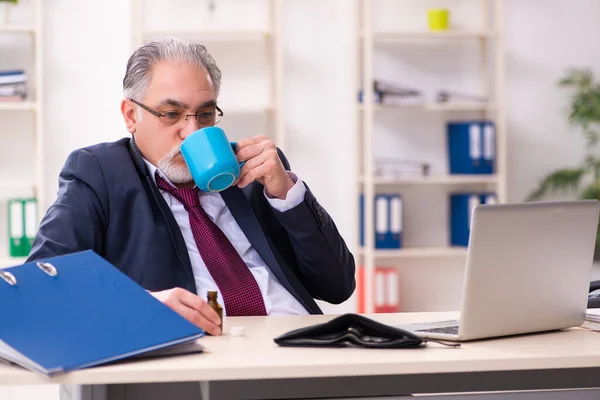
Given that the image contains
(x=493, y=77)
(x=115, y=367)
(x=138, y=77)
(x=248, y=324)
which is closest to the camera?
(x=115, y=367)

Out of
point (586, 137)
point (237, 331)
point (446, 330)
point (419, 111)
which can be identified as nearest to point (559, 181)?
point (586, 137)

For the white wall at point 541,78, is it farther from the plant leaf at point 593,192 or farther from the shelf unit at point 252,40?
the shelf unit at point 252,40

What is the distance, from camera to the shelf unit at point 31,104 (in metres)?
4.29

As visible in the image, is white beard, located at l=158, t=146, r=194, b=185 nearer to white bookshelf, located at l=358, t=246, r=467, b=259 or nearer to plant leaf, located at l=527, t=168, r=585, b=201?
white bookshelf, located at l=358, t=246, r=467, b=259

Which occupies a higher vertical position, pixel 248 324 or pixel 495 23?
pixel 495 23

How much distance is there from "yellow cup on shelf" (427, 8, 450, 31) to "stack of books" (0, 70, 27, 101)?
212 centimetres

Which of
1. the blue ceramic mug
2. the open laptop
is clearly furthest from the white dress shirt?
the open laptop

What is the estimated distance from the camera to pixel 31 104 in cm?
430

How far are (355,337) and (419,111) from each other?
143 inches

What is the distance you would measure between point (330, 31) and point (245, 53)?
48 centimetres

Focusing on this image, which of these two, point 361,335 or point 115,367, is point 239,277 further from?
point 115,367

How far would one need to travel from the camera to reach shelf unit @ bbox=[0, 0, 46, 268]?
4.29 m

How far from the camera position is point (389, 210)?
14.9ft

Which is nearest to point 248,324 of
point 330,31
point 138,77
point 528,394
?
point 528,394
